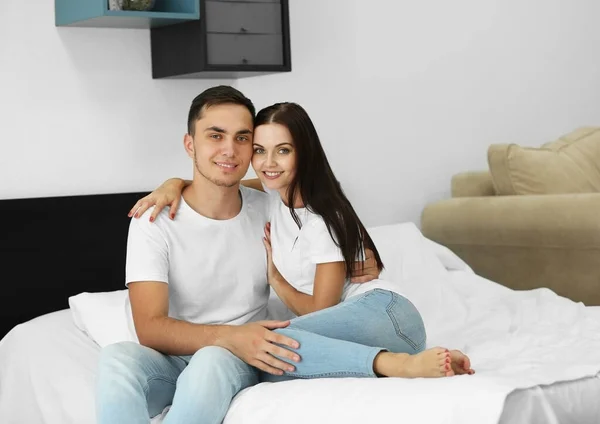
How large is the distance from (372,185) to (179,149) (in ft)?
2.75

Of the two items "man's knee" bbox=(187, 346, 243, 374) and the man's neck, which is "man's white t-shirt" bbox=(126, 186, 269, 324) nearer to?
the man's neck

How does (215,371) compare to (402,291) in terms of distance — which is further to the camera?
(402,291)

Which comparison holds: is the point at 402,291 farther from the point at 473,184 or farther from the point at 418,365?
the point at 473,184

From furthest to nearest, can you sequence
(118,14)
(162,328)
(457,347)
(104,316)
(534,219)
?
(534,219) < (118,14) < (104,316) < (457,347) < (162,328)

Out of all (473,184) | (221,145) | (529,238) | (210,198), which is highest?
(221,145)

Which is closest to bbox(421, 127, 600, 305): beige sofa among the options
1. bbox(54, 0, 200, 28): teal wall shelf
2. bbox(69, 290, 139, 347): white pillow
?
bbox(54, 0, 200, 28): teal wall shelf

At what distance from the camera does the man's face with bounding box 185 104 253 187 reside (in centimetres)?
231

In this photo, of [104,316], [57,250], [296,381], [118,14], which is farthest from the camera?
[57,250]

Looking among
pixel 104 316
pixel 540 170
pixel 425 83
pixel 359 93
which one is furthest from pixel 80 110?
pixel 540 170

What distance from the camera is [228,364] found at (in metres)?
2.02

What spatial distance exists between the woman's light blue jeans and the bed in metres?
0.06

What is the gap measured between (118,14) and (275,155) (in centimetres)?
69

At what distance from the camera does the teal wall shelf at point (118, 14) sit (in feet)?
8.91

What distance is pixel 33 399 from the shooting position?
8.26 feet
